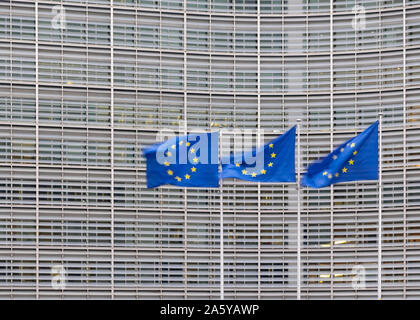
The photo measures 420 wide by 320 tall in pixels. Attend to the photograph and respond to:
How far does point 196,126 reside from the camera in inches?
2379

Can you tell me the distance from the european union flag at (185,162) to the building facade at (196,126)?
2176 centimetres

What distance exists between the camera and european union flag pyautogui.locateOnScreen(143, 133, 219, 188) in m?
37.8

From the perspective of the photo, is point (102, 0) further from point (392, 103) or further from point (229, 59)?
point (392, 103)

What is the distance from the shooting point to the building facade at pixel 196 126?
58312 mm

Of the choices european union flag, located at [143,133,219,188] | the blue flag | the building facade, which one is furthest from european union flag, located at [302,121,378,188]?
the building facade

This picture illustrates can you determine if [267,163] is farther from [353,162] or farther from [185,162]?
Answer: [353,162]

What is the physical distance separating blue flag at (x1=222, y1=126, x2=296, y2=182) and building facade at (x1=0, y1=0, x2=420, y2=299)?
21.4m

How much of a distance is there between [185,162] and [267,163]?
4042 millimetres

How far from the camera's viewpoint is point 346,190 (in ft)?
198
